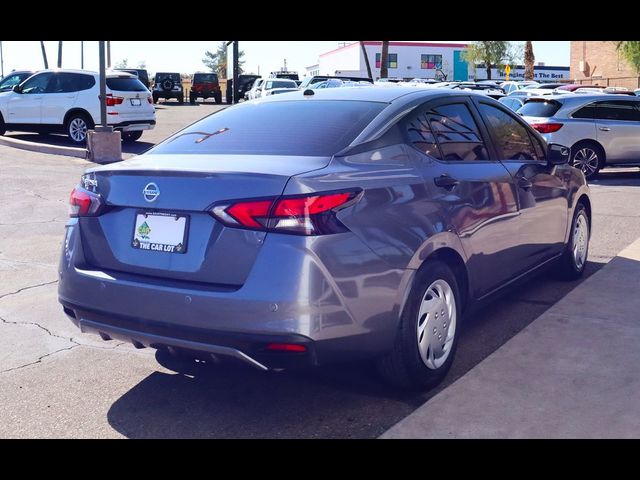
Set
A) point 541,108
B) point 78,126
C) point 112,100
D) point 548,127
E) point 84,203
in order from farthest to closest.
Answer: point 78,126, point 112,100, point 541,108, point 548,127, point 84,203

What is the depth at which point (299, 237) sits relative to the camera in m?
3.55

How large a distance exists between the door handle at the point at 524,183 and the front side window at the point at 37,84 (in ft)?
51.3

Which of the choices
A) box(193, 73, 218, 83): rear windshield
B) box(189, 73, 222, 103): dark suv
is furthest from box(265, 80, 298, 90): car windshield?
box(193, 73, 218, 83): rear windshield

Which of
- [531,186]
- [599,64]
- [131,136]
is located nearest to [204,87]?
[131,136]

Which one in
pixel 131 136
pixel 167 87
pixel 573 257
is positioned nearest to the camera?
pixel 573 257

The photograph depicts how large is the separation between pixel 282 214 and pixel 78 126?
16.1m

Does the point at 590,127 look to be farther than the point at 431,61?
No

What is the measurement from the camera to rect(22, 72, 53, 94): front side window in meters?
18.8

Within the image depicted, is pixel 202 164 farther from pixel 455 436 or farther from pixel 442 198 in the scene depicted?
pixel 455 436

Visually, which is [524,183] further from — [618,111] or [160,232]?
[618,111]

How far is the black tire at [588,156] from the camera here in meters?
14.8

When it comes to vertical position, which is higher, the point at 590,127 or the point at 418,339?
the point at 590,127

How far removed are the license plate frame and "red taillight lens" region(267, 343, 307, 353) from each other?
0.60 m
